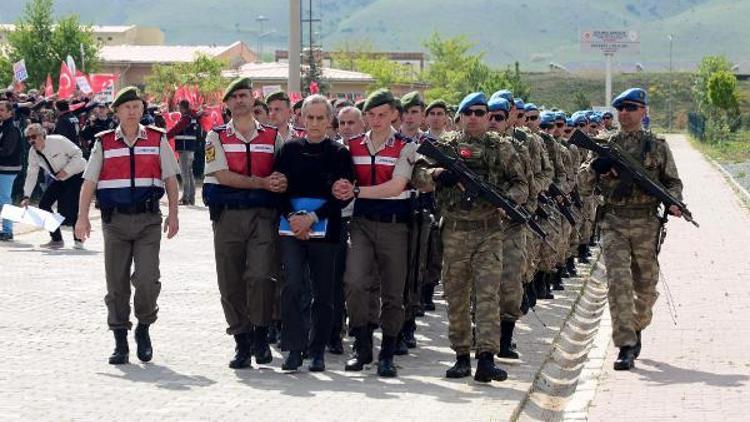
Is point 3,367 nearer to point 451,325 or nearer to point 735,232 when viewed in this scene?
point 451,325

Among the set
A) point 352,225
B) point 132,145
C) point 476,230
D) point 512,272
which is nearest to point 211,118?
point 132,145

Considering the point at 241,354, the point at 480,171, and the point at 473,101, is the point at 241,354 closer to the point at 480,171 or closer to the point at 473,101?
the point at 480,171

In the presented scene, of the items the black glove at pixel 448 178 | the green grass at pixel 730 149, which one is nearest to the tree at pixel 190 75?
the green grass at pixel 730 149

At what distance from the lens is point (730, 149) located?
7025 cm

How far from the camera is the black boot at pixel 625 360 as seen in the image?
37.5ft

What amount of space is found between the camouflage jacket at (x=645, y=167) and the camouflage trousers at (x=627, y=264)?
146 millimetres

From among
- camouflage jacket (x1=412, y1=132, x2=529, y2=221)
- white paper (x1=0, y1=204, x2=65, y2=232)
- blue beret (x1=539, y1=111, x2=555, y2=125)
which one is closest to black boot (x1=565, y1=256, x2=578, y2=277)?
blue beret (x1=539, y1=111, x2=555, y2=125)

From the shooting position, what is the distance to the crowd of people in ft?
35.9

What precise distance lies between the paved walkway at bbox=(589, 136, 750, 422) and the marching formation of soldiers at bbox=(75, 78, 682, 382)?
19.0 inches

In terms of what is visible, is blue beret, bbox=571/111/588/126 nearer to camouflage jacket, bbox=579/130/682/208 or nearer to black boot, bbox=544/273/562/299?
black boot, bbox=544/273/562/299

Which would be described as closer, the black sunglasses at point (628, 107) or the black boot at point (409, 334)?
the black sunglasses at point (628, 107)

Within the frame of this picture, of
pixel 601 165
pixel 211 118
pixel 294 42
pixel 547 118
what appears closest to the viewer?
pixel 601 165

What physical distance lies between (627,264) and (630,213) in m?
0.38

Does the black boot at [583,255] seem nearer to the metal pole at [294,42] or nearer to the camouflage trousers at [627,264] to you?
the metal pole at [294,42]
